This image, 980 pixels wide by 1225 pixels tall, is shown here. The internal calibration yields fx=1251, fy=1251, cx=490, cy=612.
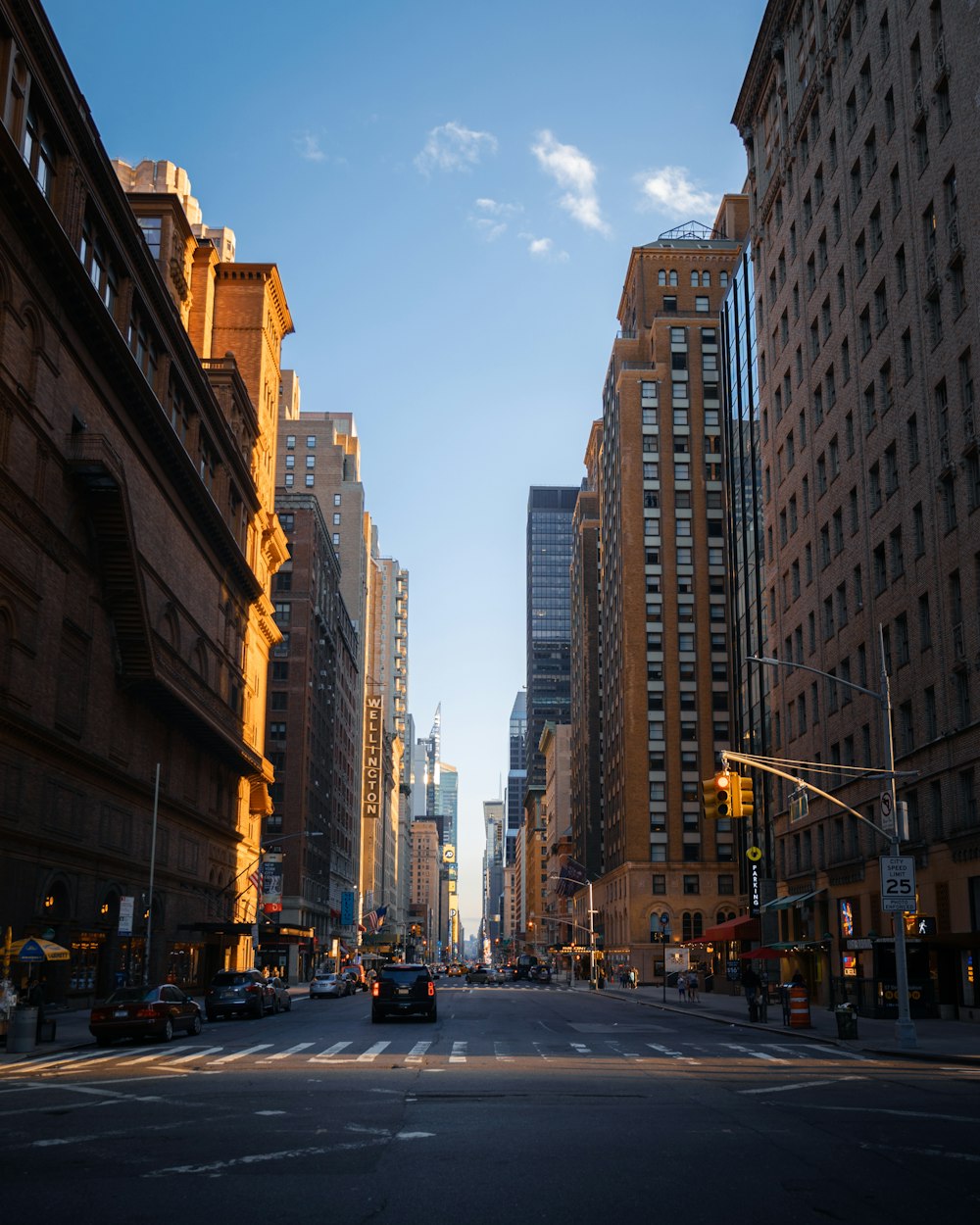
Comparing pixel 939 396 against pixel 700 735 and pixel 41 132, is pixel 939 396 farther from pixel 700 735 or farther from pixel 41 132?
pixel 700 735

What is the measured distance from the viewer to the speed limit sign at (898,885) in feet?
99.3

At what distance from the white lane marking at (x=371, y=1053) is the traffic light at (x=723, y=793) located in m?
9.03

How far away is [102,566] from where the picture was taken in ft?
160

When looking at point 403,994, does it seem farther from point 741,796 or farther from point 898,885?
point 741,796

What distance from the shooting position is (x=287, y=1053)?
28578 millimetres

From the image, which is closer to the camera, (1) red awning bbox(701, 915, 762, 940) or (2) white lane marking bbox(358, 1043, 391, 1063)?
(2) white lane marking bbox(358, 1043, 391, 1063)

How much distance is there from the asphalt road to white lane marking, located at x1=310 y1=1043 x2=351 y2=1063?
21cm

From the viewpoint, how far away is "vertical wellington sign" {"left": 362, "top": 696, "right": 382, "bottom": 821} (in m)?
166

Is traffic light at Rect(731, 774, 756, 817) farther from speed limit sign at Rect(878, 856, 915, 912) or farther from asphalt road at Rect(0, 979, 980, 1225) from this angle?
asphalt road at Rect(0, 979, 980, 1225)

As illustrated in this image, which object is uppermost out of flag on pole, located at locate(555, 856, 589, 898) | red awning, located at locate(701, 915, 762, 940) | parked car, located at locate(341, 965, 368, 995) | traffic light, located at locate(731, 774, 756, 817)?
flag on pole, located at locate(555, 856, 589, 898)

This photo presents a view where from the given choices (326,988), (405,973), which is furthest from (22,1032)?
(326,988)

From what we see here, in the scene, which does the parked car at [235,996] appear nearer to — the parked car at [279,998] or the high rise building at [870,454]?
the parked car at [279,998]

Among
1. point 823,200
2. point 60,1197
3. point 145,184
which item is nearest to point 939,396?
point 823,200

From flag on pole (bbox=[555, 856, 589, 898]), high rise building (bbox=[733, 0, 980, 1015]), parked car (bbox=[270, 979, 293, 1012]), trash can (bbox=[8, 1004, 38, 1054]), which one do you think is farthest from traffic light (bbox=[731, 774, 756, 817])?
flag on pole (bbox=[555, 856, 589, 898])
